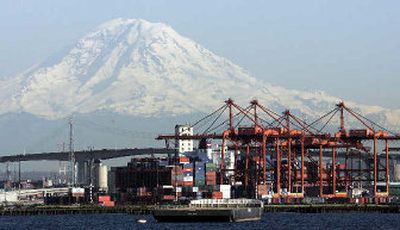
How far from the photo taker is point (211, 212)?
158000 millimetres

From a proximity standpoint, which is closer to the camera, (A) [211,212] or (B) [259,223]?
(A) [211,212]

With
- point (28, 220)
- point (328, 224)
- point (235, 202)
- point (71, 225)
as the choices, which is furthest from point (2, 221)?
point (328, 224)

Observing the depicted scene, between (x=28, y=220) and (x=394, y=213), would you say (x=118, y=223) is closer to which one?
(x=28, y=220)

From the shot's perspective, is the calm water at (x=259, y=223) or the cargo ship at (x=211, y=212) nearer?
the calm water at (x=259, y=223)

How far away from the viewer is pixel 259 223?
160 meters

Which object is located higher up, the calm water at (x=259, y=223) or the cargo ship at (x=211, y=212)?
the cargo ship at (x=211, y=212)

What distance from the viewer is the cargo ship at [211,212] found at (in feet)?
518

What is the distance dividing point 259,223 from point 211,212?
6610mm

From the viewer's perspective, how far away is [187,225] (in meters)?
152

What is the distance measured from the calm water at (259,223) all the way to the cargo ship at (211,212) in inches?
74.3

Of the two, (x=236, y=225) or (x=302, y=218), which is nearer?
(x=236, y=225)

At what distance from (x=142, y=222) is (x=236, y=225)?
1795 centimetres

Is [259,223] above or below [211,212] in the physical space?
below

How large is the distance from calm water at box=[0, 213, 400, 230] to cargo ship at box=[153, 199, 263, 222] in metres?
1.89
